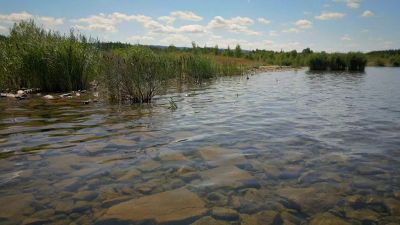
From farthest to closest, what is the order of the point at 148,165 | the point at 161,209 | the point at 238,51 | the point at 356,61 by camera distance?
the point at 238,51 → the point at 356,61 → the point at 148,165 → the point at 161,209

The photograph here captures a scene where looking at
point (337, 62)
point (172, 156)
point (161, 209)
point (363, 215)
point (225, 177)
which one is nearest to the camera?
point (363, 215)

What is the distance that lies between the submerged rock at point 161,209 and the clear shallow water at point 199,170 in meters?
0.01

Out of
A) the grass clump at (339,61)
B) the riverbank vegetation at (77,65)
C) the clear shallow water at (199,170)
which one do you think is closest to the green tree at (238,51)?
the grass clump at (339,61)

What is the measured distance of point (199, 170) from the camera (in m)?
5.14

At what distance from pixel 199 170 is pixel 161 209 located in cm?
134

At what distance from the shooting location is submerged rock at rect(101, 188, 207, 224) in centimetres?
371

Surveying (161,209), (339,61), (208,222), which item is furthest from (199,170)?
→ (339,61)

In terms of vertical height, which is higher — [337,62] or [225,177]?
[337,62]

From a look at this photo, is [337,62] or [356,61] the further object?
[337,62]

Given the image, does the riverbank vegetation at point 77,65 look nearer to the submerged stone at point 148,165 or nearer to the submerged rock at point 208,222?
the submerged stone at point 148,165

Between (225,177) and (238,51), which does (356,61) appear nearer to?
(238,51)

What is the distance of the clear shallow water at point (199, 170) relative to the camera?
380 centimetres

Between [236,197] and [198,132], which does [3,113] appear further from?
[236,197]

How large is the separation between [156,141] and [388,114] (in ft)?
24.9
